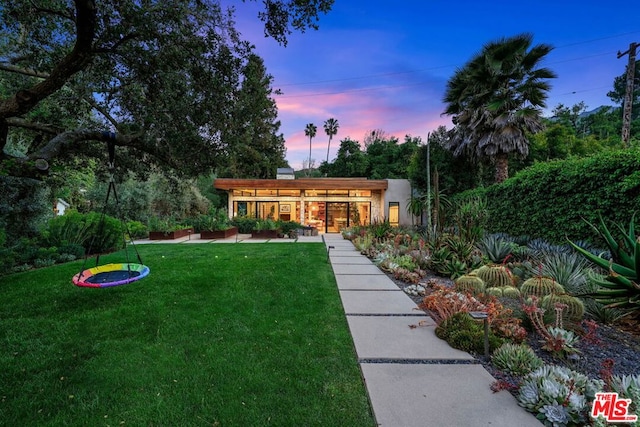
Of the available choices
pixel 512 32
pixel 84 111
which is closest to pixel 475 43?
pixel 512 32

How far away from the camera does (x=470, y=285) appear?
14.5 feet

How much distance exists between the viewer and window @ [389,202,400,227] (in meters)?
18.0

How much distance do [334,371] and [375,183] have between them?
15.6 m

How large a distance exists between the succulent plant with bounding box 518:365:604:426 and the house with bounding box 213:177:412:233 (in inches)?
606

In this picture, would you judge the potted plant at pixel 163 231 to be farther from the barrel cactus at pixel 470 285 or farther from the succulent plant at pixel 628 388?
the succulent plant at pixel 628 388

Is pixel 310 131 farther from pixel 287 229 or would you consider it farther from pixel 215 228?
pixel 215 228

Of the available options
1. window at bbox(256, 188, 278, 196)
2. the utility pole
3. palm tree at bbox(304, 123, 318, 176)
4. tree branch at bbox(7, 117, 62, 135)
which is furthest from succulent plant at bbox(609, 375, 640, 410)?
palm tree at bbox(304, 123, 318, 176)

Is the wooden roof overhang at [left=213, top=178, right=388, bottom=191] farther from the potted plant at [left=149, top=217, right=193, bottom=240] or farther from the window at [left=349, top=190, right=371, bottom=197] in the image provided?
the potted plant at [left=149, top=217, right=193, bottom=240]

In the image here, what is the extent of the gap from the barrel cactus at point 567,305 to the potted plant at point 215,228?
12.7 meters

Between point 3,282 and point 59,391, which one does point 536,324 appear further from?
point 3,282

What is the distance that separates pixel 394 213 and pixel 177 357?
16.8 meters

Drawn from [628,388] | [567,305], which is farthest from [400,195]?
[628,388]

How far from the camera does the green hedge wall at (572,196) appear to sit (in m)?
4.96

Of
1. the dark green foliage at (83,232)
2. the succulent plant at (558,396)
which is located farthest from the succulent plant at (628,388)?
the dark green foliage at (83,232)
